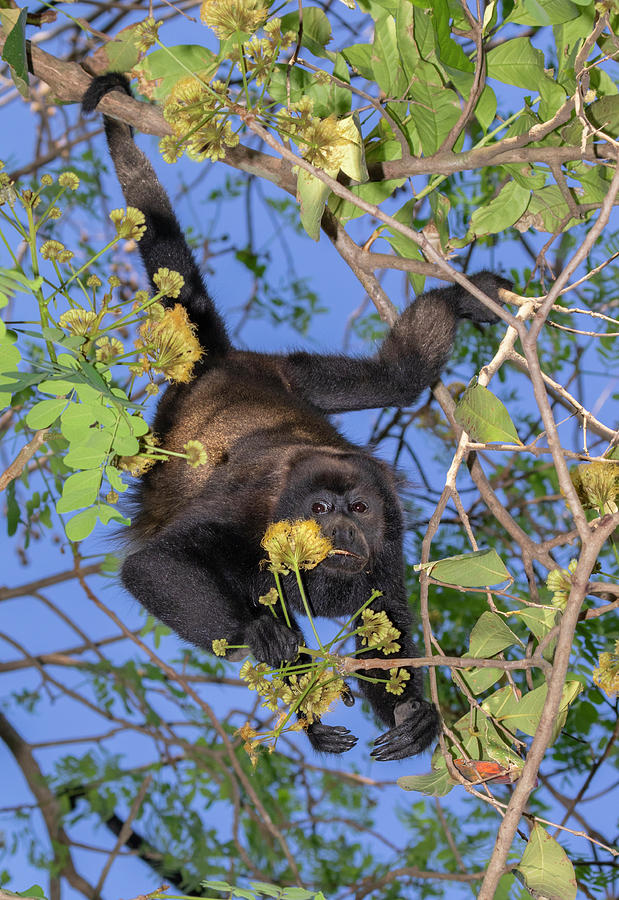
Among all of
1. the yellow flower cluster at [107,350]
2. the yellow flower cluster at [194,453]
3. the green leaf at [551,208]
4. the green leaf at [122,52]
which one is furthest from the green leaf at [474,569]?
the green leaf at [122,52]

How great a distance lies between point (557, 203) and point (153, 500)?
5.89ft

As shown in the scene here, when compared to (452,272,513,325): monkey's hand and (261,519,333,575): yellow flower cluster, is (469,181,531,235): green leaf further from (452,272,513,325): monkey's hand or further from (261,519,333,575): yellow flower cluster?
(261,519,333,575): yellow flower cluster

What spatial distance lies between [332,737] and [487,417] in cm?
114

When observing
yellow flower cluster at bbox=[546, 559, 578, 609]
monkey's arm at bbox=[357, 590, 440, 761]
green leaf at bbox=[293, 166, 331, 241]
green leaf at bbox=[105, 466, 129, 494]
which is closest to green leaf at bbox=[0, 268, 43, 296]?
green leaf at bbox=[105, 466, 129, 494]

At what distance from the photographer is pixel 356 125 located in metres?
2.00

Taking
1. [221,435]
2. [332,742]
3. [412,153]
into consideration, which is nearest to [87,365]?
[412,153]

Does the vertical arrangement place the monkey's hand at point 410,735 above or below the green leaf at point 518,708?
above

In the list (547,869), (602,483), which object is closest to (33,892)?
(547,869)

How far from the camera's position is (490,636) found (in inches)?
76.1

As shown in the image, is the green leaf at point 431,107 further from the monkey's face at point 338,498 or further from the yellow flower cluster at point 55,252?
the monkey's face at point 338,498

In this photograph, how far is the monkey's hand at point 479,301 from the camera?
2.97 metres

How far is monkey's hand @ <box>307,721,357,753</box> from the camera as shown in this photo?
2.46m

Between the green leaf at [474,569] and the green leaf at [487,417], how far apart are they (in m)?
0.22

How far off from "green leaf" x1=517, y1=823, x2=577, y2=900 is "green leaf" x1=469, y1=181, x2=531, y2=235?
137cm
